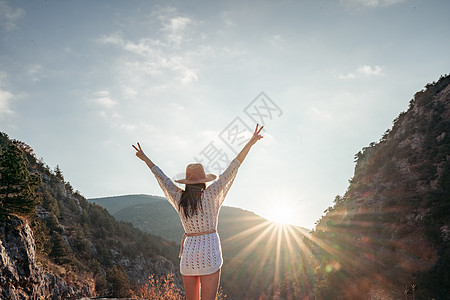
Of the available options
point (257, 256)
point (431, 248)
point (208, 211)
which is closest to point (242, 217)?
point (257, 256)

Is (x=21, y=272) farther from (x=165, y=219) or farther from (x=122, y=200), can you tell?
(x=122, y=200)

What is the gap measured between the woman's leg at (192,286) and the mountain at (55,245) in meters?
8.04

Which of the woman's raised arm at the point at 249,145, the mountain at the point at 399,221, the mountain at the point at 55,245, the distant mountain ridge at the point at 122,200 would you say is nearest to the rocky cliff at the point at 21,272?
the mountain at the point at 55,245

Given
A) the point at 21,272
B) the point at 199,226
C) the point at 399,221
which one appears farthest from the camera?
the point at 399,221

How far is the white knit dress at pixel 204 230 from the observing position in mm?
2773

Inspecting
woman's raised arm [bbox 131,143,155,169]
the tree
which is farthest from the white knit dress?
the tree

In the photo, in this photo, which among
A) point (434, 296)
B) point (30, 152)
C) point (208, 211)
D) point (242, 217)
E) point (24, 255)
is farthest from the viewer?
point (242, 217)

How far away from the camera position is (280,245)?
71.2 m

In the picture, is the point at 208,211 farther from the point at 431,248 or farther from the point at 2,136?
the point at 2,136

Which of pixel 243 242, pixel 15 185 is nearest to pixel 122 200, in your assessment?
pixel 243 242

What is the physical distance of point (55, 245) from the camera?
18266 millimetres

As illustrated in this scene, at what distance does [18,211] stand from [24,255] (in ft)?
7.60

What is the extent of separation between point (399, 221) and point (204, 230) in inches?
683

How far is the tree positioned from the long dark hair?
11800mm
